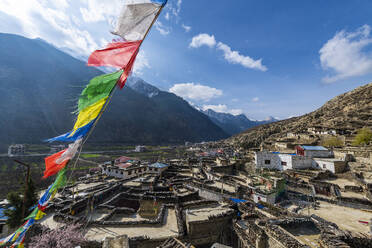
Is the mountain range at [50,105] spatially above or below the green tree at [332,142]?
above

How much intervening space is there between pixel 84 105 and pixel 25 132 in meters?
126

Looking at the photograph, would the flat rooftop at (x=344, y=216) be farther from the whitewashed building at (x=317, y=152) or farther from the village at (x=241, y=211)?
the whitewashed building at (x=317, y=152)

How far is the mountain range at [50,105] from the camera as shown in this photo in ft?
326

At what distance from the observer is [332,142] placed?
38906 mm

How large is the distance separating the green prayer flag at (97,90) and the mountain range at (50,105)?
79.3 meters

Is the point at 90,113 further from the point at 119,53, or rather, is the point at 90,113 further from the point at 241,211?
the point at 241,211

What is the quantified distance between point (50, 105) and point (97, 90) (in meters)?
158

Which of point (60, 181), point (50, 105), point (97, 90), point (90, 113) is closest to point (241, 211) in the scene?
point (60, 181)

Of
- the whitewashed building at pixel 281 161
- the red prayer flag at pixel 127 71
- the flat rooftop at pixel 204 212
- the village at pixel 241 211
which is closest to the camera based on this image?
the red prayer flag at pixel 127 71

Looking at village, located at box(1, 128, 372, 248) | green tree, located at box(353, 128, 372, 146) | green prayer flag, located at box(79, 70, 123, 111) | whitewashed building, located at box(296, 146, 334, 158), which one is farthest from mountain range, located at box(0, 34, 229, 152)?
green tree, located at box(353, 128, 372, 146)

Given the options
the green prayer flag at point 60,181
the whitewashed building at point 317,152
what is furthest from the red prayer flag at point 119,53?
the whitewashed building at point 317,152

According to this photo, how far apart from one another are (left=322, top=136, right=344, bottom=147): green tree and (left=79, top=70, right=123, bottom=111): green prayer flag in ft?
162

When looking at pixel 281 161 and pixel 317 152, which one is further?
pixel 317 152

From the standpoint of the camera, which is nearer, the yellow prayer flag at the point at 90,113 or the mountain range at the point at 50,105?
the yellow prayer flag at the point at 90,113
